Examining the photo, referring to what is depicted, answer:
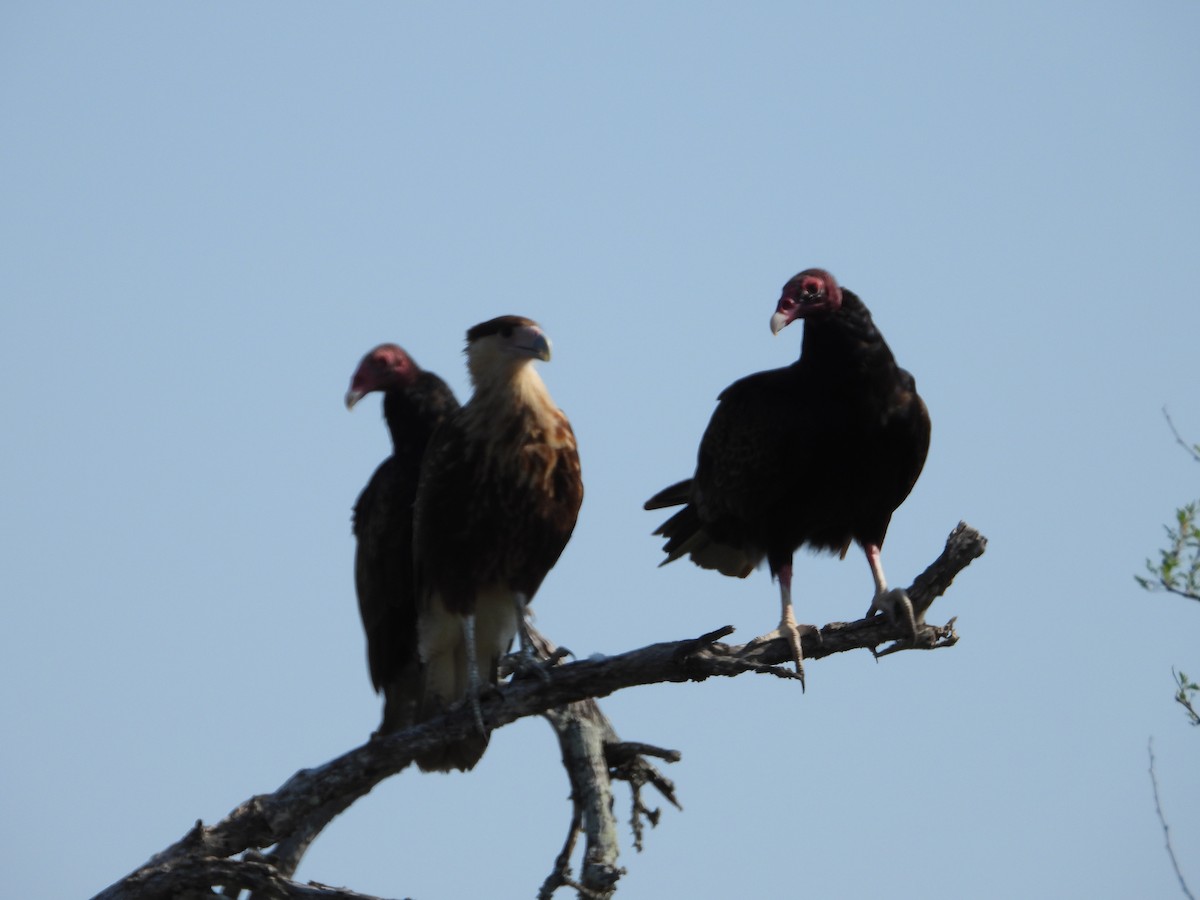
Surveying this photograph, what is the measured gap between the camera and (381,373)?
695cm

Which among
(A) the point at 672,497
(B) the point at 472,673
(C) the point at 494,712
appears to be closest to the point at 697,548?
(A) the point at 672,497

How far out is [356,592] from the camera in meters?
6.74

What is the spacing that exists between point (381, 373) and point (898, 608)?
2524mm

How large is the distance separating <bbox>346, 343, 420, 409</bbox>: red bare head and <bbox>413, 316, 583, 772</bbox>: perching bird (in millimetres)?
814

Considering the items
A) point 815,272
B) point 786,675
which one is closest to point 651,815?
point 786,675

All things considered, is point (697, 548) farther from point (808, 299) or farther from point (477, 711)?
point (477, 711)

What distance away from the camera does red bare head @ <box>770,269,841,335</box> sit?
6.02 metres

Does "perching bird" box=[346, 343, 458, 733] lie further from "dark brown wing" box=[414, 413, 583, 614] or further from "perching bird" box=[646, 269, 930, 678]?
"perching bird" box=[646, 269, 930, 678]

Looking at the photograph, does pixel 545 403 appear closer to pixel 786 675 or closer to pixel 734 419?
pixel 734 419

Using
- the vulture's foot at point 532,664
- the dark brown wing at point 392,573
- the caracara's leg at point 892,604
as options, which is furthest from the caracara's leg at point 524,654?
the caracara's leg at point 892,604

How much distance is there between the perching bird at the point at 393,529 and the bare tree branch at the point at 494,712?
75cm

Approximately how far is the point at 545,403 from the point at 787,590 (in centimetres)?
111

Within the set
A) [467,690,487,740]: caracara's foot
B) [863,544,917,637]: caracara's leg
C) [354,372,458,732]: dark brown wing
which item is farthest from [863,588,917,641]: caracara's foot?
[354,372,458,732]: dark brown wing

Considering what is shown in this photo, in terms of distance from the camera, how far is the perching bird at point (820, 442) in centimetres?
592
